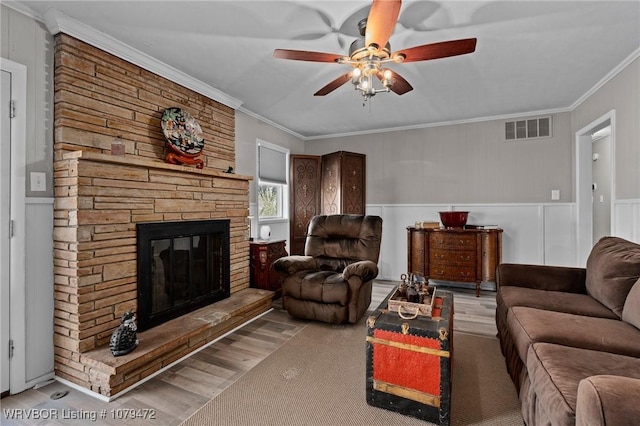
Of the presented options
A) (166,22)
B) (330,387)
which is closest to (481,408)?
(330,387)

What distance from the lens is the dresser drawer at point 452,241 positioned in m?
4.07

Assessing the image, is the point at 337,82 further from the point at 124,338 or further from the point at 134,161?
the point at 124,338

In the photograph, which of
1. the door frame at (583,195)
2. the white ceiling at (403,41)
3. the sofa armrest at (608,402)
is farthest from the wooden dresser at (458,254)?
the sofa armrest at (608,402)

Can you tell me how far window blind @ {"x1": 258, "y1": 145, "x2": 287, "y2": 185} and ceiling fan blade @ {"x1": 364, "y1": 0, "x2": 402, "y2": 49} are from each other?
3.04 m

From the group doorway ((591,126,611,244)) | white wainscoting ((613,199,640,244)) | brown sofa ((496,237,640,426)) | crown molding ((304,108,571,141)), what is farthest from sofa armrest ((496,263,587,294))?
doorway ((591,126,611,244))

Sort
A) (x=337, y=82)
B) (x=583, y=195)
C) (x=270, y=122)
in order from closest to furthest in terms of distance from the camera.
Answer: (x=337, y=82) < (x=583, y=195) < (x=270, y=122)

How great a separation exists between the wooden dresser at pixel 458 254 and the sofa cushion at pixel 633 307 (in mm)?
2213

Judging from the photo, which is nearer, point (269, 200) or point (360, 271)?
point (360, 271)

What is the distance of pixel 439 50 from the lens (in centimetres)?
185

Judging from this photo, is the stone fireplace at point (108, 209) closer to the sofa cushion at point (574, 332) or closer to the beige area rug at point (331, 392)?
the beige area rug at point (331, 392)

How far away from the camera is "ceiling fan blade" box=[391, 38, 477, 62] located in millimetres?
1734

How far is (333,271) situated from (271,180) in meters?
1.99

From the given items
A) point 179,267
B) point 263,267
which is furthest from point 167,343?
point 263,267

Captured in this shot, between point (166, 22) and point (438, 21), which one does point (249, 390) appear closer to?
point (166, 22)
